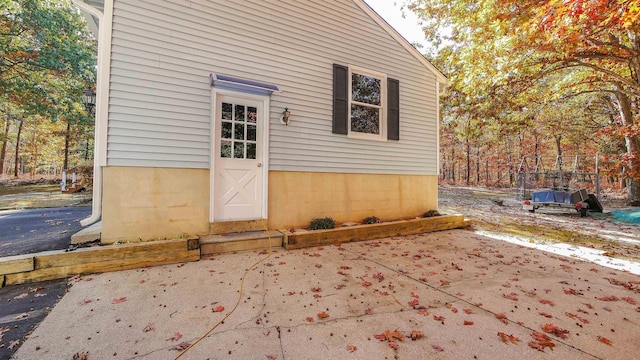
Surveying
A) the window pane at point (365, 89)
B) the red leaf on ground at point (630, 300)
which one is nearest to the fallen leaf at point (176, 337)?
→ the red leaf on ground at point (630, 300)

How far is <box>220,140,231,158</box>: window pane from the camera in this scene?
170 inches

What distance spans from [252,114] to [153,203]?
2.17m

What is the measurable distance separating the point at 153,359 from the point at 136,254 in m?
2.12

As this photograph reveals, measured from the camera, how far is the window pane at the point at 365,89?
5.66 meters

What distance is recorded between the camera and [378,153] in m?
5.86

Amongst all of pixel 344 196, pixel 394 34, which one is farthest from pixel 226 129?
pixel 394 34

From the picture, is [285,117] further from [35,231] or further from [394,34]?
[35,231]

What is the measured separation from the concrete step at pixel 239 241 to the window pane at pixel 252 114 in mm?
2034

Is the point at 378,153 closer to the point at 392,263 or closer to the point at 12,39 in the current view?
the point at 392,263

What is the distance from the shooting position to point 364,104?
5.73 m

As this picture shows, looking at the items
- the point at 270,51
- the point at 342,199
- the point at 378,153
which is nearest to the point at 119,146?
the point at 270,51

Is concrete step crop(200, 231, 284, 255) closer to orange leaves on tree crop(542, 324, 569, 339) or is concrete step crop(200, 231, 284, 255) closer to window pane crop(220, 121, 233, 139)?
window pane crop(220, 121, 233, 139)

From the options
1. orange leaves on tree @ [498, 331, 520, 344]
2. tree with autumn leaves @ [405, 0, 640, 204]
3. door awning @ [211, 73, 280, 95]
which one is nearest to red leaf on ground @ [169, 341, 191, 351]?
orange leaves on tree @ [498, 331, 520, 344]

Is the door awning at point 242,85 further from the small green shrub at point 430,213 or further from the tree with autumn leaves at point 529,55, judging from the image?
the tree with autumn leaves at point 529,55
